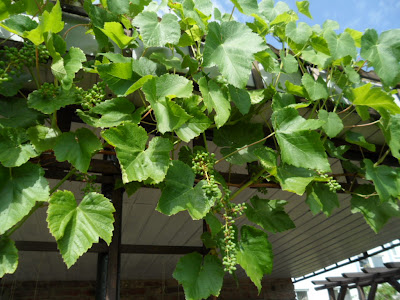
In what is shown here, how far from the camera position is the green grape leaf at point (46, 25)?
3.34ft

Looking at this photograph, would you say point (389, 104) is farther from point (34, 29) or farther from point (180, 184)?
point (34, 29)

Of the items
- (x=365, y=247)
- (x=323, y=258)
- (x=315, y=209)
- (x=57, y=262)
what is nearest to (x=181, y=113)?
(x=315, y=209)

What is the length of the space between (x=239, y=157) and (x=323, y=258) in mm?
4476

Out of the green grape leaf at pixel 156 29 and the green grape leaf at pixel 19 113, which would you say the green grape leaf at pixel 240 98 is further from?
the green grape leaf at pixel 19 113

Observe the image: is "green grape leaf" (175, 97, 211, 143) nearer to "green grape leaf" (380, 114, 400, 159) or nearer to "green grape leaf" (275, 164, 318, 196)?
"green grape leaf" (275, 164, 318, 196)

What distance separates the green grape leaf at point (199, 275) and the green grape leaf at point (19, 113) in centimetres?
70

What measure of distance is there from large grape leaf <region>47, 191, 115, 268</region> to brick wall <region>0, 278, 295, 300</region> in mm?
4138

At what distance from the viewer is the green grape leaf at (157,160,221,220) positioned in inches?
42.0

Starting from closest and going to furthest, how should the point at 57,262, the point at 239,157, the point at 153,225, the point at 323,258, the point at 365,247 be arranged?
the point at 239,157, the point at 153,225, the point at 57,262, the point at 365,247, the point at 323,258

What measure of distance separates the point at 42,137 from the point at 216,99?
59cm

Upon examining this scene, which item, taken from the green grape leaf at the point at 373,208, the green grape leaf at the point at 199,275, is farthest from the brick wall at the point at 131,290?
the green grape leaf at the point at 199,275

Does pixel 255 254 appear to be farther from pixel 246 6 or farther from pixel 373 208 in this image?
pixel 246 6

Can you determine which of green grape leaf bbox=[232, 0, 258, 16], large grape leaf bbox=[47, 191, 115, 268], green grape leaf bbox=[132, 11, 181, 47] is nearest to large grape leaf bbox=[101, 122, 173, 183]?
large grape leaf bbox=[47, 191, 115, 268]

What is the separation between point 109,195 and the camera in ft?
4.70
